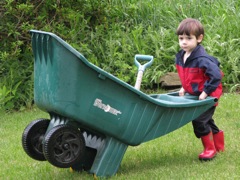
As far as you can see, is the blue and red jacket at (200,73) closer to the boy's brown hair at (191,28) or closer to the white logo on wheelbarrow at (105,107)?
the boy's brown hair at (191,28)

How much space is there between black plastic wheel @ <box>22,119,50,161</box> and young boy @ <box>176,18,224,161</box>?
4.35ft

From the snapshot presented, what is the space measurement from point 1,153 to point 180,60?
219 cm

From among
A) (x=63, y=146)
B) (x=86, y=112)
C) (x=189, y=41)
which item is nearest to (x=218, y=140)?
(x=189, y=41)

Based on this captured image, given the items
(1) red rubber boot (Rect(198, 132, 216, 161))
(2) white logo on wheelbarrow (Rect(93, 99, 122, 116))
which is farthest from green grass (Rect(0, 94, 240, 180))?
(2) white logo on wheelbarrow (Rect(93, 99, 122, 116))

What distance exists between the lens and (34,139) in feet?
16.2

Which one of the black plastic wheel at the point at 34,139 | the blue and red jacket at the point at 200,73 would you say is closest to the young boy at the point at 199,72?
the blue and red jacket at the point at 200,73

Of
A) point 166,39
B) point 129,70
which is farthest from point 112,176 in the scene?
point 166,39

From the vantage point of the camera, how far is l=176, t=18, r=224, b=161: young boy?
5.19 meters

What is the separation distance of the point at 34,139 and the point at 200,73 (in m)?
1.50

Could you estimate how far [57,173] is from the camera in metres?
5.36

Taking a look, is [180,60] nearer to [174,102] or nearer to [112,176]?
[174,102]

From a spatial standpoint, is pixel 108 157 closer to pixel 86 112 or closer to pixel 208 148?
pixel 86 112

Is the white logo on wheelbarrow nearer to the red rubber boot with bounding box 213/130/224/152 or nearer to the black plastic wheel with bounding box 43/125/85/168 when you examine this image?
the black plastic wheel with bounding box 43/125/85/168

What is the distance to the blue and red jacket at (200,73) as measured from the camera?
16.9 feet
